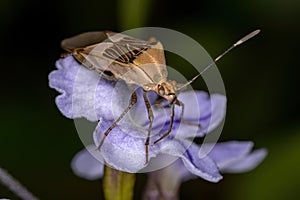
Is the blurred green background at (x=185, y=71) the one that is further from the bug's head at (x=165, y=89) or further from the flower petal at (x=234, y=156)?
the bug's head at (x=165, y=89)

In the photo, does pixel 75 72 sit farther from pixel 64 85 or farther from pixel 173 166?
pixel 173 166

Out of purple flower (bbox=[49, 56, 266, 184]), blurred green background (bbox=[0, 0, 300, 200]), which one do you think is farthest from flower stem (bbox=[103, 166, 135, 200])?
blurred green background (bbox=[0, 0, 300, 200])

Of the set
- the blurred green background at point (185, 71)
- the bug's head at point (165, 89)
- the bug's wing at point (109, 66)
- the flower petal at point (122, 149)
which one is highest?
the bug's wing at point (109, 66)

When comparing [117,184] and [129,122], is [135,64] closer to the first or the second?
[129,122]

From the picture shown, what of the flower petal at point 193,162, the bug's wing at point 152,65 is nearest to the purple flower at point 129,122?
the flower petal at point 193,162

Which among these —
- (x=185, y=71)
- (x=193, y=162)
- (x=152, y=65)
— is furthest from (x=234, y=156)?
(x=185, y=71)

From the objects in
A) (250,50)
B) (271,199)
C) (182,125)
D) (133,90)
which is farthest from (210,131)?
(250,50)
